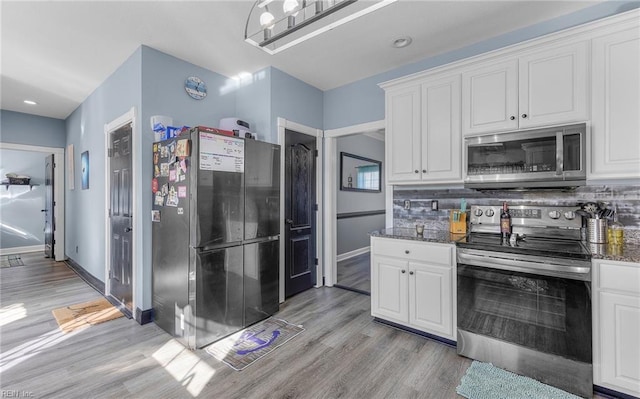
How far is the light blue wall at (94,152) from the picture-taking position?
314cm

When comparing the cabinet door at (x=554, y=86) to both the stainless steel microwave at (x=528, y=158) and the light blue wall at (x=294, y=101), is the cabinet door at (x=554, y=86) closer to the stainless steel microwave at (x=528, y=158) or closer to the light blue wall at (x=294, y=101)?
the stainless steel microwave at (x=528, y=158)

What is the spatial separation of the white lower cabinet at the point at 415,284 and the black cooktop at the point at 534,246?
214 millimetres

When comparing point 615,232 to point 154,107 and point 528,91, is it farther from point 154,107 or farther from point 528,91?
point 154,107

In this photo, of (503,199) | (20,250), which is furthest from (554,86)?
(20,250)

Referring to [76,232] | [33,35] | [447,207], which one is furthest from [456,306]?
[76,232]

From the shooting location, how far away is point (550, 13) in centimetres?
242

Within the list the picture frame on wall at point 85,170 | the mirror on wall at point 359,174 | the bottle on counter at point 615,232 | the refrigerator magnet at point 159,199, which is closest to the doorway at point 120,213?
the refrigerator magnet at point 159,199

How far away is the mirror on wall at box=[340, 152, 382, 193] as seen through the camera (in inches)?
216

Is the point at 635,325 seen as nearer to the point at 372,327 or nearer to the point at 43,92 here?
the point at 372,327

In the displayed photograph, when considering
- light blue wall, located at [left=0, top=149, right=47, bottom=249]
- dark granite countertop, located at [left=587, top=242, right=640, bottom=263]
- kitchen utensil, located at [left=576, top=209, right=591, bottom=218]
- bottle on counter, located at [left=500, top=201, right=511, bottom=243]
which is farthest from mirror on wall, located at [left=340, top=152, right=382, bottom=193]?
light blue wall, located at [left=0, top=149, right=47, bottom=249]

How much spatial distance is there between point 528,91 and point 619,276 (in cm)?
145

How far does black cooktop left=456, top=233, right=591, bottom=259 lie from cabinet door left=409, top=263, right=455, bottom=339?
12.9 inches

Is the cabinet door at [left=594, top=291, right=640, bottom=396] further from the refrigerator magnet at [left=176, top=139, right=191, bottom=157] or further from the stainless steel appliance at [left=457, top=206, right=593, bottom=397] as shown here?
the refrigerator magnet at [left=176, top=139, right=191, bottom=157]

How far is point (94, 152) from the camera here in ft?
13.4
